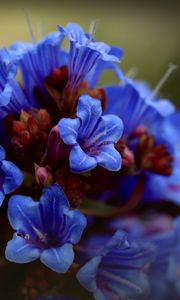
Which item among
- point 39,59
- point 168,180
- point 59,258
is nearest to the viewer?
point 59,258

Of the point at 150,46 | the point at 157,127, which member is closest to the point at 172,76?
the point at 150,46

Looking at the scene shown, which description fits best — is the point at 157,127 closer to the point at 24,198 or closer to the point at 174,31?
the point at 24,198

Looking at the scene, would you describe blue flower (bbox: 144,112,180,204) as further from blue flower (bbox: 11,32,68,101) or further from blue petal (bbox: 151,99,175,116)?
blue flower (bbox: 11,32,68,101)

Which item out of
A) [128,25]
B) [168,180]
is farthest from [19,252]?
[128,25]

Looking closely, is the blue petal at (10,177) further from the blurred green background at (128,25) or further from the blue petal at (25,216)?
the blurred green background at (128,25)

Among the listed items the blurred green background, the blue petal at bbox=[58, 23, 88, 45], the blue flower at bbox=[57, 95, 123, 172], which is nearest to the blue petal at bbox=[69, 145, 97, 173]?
the blue flower at bbox=[57, 95, 123, 172]

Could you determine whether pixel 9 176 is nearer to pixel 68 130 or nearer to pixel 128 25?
pixel 68 130

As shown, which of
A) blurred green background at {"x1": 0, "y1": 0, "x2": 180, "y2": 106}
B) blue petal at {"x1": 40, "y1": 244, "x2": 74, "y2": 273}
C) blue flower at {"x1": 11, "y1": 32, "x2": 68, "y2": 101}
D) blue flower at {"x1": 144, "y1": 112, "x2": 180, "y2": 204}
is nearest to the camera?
blue petal at {"x1": 40, "y1": 244, "x2": 74, "y2": 273}
